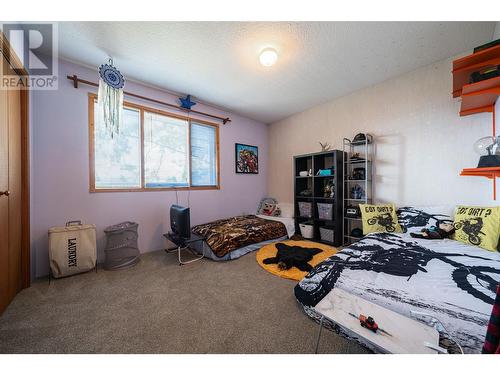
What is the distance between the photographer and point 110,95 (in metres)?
2.23

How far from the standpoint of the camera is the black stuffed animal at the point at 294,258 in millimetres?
2312

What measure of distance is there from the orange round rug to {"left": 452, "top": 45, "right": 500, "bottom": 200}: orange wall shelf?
1788mm

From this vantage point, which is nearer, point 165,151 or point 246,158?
point 165,151

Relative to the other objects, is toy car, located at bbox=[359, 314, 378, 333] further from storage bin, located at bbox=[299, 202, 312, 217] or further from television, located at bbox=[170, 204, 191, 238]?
storage bin, located at bbox=[299, 202, 312, 217]

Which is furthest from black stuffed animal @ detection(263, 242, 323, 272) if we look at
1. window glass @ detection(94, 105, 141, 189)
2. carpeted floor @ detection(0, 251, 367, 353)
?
window glass @ detection(94, 105, 141, 189)

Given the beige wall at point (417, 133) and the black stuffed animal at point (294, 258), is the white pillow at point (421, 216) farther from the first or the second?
the black stuffed animal at point (294, 258)

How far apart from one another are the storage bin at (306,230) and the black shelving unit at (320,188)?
0.06m

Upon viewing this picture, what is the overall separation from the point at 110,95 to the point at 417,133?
161 inches

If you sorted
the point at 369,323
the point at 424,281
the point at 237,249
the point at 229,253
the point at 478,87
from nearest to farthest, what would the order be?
the point at 369,323 < the point at 424,281 < the point at 478,87 < the point at 229,253 < the point at 237,249

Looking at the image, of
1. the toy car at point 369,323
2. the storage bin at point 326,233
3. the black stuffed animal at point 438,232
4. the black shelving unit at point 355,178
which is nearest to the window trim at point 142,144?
the storage bin at point 326,233

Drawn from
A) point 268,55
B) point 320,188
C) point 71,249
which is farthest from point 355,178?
point 71,249

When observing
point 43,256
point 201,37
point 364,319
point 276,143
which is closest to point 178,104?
point 201,37

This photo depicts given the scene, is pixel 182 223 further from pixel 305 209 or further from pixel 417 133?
pixel 417 133

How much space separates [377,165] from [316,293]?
2.52 meters
